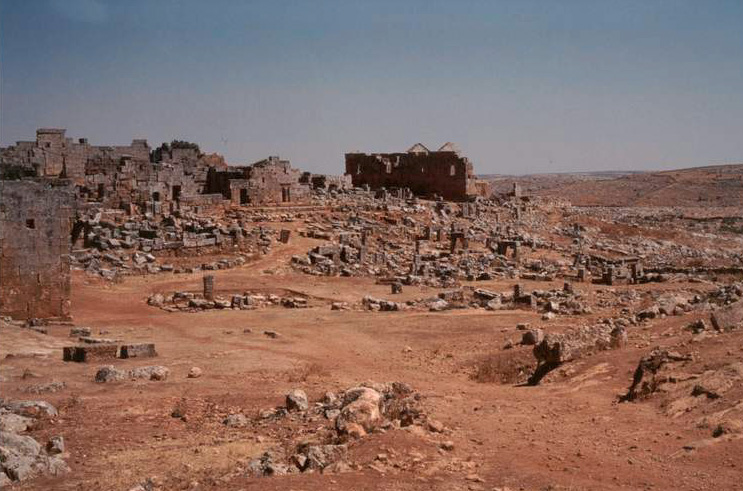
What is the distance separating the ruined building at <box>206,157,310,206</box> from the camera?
35.0 metres

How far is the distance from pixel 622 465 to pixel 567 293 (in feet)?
51.8

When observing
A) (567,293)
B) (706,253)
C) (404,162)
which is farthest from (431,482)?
(404,162)

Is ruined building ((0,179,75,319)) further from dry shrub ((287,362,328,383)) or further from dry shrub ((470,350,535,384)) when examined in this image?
dry shrub ((470,350,535,384))

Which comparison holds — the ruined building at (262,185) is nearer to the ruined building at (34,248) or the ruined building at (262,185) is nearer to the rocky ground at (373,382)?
the rocky ground at (373,382)

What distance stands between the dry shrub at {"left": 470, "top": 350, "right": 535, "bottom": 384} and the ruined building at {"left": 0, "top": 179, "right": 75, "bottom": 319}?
9390 mm

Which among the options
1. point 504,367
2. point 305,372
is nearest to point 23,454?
point 305,372

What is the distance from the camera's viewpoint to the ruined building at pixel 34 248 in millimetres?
16703

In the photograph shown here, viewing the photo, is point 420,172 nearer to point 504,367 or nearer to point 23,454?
point 504,367

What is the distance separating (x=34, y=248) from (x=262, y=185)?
757 inches

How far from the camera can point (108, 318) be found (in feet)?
60.1

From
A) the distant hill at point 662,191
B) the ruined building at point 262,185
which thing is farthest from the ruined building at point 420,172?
the distant hill at point 662,191

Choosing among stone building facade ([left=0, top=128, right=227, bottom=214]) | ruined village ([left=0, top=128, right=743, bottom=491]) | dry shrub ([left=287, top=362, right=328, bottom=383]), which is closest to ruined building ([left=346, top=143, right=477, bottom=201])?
ruined village ([left=0, top=128, right=743, bottom=491])

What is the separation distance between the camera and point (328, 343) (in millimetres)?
16297

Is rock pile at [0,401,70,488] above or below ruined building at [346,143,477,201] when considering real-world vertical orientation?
below
